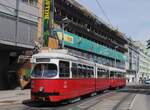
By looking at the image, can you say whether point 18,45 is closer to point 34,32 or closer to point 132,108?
point 34,32

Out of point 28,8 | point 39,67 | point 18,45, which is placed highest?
point 28,8

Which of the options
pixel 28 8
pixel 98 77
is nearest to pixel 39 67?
pixel 98 77

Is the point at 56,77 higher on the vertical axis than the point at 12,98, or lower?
higher

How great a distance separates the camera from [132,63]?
138000 mm

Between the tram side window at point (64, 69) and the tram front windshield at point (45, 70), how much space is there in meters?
0.41

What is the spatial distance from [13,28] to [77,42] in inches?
922

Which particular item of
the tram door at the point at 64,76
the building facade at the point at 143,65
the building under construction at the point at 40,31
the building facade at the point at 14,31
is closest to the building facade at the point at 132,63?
the building facade at the point at 143,65

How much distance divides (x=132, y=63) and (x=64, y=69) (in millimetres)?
116733

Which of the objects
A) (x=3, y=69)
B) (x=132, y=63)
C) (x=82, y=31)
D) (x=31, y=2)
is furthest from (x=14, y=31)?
(x=132, y=63)

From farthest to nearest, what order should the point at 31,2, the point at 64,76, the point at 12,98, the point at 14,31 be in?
the point at 31,2
the point at 14,31
the point at 12,98
the point at 64,76

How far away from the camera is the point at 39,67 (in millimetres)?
22453

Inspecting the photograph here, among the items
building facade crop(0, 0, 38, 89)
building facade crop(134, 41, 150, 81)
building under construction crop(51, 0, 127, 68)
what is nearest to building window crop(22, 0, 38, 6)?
building facade crop(0, 0, 38, 89)

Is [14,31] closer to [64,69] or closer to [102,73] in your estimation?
[102,73]

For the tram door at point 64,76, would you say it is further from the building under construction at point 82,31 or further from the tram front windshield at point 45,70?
the building under construction at point 82,31
